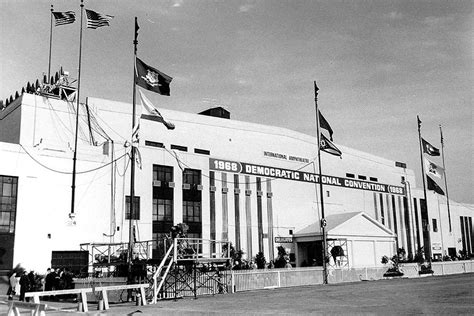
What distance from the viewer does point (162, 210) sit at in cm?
4188

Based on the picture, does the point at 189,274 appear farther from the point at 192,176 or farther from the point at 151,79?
the point at 192,176

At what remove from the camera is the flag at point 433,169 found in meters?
43.6

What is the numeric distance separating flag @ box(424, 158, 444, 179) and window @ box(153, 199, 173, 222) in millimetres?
21658

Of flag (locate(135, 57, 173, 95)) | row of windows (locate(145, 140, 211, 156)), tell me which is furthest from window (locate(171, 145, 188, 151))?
flag (locate(135, 57, 173, 95))

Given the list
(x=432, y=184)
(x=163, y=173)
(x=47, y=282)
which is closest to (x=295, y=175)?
(x=432, y=184)

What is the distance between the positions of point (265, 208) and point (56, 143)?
20.3 m

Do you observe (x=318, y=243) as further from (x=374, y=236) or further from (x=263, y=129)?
(x=263, y=129)

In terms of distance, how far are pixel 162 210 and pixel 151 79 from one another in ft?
55.5

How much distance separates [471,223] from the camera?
7600cm

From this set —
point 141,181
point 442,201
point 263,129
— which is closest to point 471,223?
point 442,201

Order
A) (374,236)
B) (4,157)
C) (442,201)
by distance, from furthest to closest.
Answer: (442,201)
(374,236)
(4,157)

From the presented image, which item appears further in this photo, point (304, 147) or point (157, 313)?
point (304, 147)

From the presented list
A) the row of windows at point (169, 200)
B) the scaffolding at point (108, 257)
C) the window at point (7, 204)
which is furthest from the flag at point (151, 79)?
the row of windows at point (169, 200)

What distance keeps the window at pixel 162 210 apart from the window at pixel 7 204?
10985 millimetres
